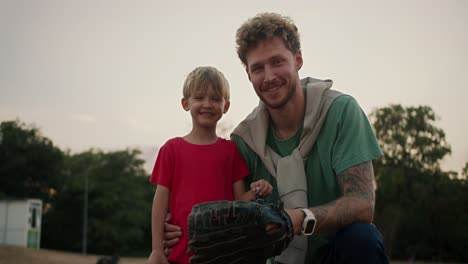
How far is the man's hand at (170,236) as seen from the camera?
3781 millimetres

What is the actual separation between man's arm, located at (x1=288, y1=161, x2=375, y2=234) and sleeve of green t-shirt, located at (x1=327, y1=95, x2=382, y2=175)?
64 millimetres

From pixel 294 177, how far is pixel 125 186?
64580 millimetres

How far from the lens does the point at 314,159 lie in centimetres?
401

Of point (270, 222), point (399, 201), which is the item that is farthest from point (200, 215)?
point (399, 201)

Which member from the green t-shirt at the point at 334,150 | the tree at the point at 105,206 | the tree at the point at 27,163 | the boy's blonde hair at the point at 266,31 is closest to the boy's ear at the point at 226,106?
the boy's blonde hair at the point at 266,31

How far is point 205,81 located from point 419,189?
3660 cm

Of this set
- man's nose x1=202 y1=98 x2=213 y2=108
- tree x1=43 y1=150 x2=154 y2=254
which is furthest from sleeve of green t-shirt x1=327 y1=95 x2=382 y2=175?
tree x1=43 y1=150 x2=154 y2=254

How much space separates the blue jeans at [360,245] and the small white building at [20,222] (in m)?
46.3

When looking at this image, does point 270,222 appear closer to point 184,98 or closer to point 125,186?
point 184,98

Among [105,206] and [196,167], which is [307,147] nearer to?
[196,167]

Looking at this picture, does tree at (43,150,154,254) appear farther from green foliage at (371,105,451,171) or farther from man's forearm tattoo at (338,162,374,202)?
man's forearm tattoo at (338,162,374,202)

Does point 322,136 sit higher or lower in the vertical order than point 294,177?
higher

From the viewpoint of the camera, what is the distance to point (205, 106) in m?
3.95

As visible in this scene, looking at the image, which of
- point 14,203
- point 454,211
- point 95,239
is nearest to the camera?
point 454,211
